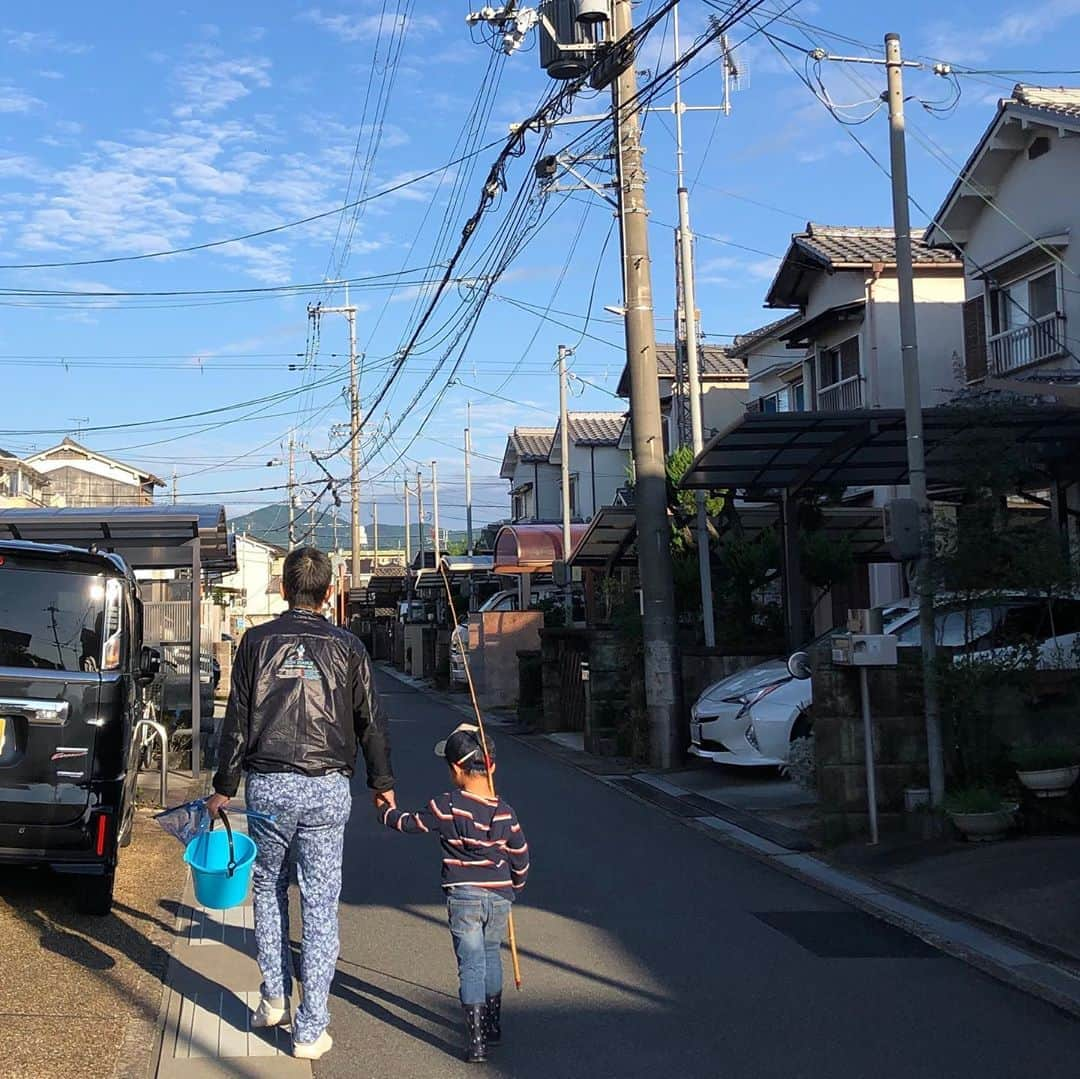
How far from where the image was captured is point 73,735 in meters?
6.89

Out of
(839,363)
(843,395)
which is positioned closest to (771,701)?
(843,395)

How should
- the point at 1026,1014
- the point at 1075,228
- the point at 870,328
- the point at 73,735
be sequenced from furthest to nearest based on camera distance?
1. the point at 870,328
2. the point at 1075,228
3. the point at 73,735
4. the point at 1026,1014

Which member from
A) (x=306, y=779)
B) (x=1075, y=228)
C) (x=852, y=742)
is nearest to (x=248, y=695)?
(x=306, y=779)

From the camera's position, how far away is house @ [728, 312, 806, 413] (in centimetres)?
2928

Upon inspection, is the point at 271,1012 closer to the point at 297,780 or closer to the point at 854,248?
the point at 297,780

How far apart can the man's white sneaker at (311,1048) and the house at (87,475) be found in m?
55.0

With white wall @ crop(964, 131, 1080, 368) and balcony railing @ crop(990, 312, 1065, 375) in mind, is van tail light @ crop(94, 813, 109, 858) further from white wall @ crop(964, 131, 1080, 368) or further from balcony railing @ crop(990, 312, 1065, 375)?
balcony railing @ crop(990, 312, 1065, 375)

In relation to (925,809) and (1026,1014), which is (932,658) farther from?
(1026,1014)

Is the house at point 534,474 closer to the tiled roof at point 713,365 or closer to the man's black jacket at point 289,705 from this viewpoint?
the tiled roof at point 713,365

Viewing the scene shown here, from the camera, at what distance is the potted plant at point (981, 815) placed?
9.18 m

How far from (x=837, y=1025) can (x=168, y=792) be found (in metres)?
8.52

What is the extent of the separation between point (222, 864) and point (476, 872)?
103 cm

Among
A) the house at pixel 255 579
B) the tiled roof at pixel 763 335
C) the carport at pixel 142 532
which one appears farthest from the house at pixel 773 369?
the house at pixel 255 579

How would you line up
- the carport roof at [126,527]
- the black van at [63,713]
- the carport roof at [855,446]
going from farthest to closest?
the carport roof at [126,527] → the carport roof at [855,446] → the black van at [63,713]
